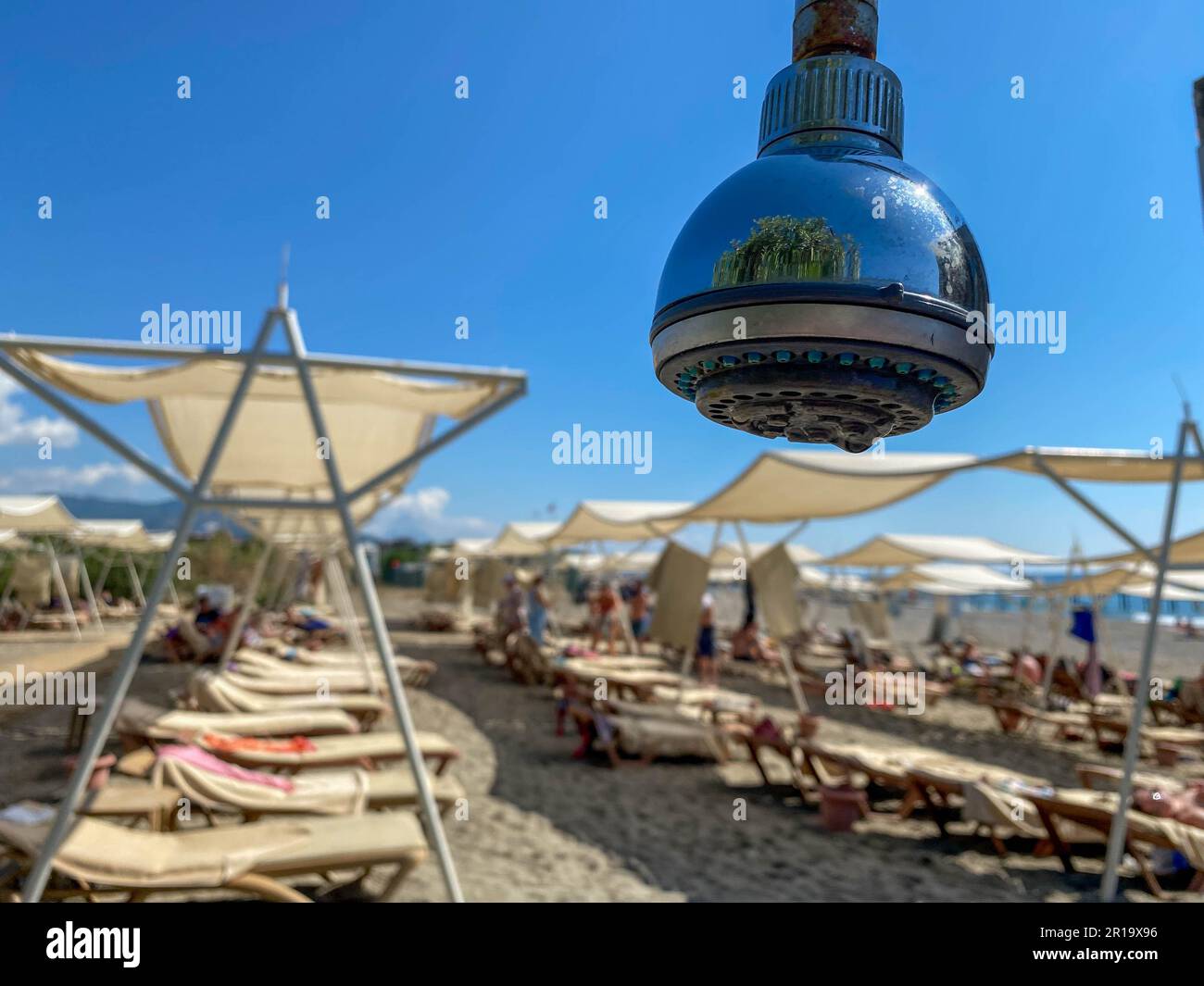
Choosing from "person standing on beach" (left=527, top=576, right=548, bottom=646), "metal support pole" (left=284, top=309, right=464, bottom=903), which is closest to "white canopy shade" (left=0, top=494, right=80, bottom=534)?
"person standing on beach" (left=527, top=576, right=548, bottom=646)

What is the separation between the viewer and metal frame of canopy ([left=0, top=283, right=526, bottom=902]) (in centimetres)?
329

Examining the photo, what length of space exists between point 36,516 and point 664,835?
15.0 m

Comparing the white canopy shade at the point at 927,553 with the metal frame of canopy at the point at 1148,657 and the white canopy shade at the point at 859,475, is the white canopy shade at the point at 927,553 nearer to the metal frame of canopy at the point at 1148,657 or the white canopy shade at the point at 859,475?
the white canopy shade at the point at 859,475

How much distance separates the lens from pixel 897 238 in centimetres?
57

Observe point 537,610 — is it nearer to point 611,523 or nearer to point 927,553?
point 611,523

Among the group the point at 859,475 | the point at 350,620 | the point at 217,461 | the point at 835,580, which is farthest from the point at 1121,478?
the point at 835,580

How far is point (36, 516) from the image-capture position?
51.1ft

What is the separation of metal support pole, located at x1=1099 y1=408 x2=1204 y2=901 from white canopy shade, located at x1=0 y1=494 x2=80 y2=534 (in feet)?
55.9

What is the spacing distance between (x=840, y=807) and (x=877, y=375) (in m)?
6.52

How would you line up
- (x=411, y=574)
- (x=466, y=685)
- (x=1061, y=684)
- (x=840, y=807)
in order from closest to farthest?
(x=840, y=807)
(x=466, y=685)
(x=1061, y=684)
(x=411, y=574)

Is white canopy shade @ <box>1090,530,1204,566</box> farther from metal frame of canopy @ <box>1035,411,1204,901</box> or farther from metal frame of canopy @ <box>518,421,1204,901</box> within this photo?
metal frame of canopy @ <box>1035,411,1204,901</box>

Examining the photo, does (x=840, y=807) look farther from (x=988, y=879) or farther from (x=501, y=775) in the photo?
(x=501, y=775)

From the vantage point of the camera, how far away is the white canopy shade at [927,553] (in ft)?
47.9
